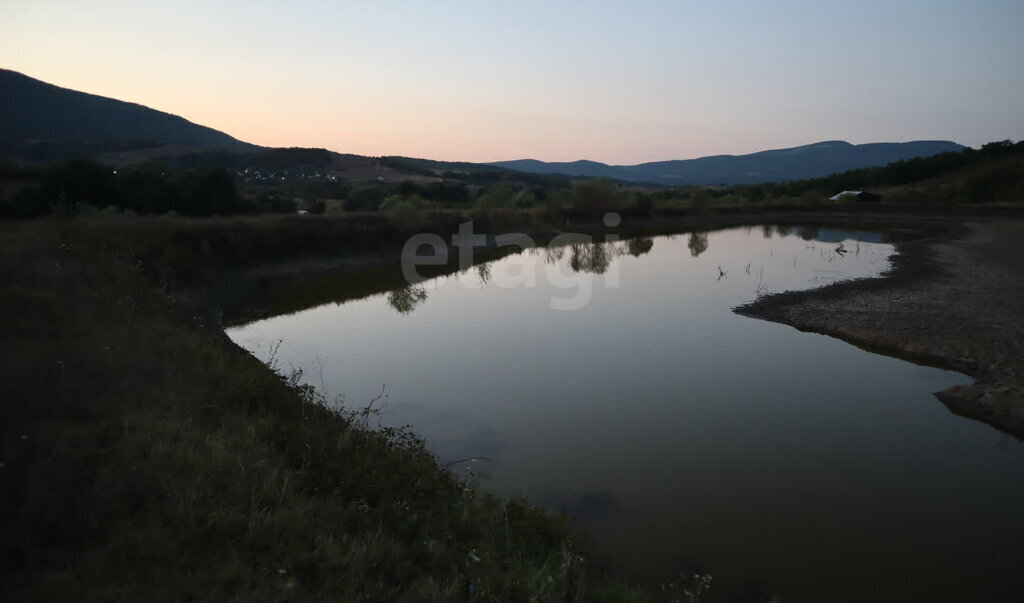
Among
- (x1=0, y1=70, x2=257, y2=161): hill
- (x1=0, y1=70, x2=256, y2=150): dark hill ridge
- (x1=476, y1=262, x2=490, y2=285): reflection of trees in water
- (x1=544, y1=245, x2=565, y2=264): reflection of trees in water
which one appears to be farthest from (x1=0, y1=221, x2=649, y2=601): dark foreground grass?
(x1=0, y1=70, x2=256, y2=150): dark hill ridge

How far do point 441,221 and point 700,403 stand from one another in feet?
100

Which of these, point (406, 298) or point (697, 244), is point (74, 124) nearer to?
point (406, 298)

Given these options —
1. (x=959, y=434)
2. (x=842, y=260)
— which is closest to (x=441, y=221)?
(x=842, y=260)

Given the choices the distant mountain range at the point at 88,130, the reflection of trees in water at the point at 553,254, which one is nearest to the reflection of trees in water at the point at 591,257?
the reflection of trees in water at the point at 553,254

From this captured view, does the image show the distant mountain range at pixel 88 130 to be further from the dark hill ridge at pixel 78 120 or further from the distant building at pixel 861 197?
the distant building at pixel 861 197

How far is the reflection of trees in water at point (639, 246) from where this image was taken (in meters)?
38.8

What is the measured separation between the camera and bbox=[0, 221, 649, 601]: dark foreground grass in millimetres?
3770

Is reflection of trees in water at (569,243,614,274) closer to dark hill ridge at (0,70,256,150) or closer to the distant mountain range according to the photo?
the distant mountain range

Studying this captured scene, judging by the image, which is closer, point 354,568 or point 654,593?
point 354,568

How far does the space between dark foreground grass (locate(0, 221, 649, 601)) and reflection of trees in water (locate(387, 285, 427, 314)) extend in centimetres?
1263

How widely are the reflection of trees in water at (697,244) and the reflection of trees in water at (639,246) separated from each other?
3025mm

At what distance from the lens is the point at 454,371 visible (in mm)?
13141

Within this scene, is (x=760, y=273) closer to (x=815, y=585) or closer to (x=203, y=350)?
(x=815, y=585)

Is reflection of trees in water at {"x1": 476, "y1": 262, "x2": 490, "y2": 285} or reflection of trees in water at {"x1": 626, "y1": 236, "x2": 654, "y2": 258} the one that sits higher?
reflection of trees in water at {"x1": 626, "y1": 236, "x2": 654, "y2": 258}
